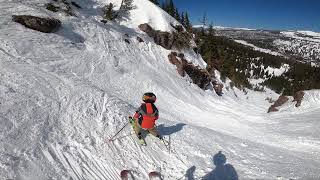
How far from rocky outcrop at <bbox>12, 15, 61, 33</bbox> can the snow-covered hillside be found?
0.54 metres

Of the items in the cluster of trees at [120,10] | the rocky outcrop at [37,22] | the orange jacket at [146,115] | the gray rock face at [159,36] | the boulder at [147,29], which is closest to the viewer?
the orange jacket at [146,115]

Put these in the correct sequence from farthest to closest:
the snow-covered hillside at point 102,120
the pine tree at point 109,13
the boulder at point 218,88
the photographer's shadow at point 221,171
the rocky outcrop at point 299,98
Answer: the boulder at point 218,88 → the pine tree at point 109,13 → the rocky outcrop at point 299,98 → the photographer's shadow at point 221,171 → the snow-covered hillside at point 102,120

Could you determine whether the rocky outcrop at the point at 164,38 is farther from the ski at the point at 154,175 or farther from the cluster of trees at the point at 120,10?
the ski at the point at 154,175

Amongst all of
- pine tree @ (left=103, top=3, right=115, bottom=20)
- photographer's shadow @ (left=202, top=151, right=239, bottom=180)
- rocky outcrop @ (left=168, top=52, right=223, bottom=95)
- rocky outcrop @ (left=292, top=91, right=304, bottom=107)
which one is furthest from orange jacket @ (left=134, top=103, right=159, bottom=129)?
pine tree @ (left=103, top=3, right=115, bottom=20)

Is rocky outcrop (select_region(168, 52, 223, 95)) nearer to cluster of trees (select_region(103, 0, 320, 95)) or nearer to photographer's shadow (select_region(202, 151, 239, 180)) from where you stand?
cluster of trees (select_region(103, 0, 320, 95))

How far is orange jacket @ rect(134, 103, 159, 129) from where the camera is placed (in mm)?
10516

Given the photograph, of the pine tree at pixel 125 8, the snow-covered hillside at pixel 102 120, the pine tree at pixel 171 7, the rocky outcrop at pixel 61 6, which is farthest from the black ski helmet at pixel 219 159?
the pine tree at pixel 171 7

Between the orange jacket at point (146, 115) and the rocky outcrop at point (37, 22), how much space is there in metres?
12.5

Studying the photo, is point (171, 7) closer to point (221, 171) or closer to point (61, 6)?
point (61, 6)

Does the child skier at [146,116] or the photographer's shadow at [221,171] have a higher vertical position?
Result: the child skier at [146,116]

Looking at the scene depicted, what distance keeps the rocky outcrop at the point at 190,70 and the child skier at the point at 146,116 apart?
61.5 ft

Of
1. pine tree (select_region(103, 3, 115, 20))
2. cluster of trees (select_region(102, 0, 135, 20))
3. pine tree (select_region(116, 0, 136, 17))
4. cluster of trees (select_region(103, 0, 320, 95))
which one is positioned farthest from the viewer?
cluster of trees (select_region(103, 0, 320, 95))

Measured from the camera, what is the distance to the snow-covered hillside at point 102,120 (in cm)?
904

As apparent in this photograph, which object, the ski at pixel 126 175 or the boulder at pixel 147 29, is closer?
the ski at pixel 126 175
